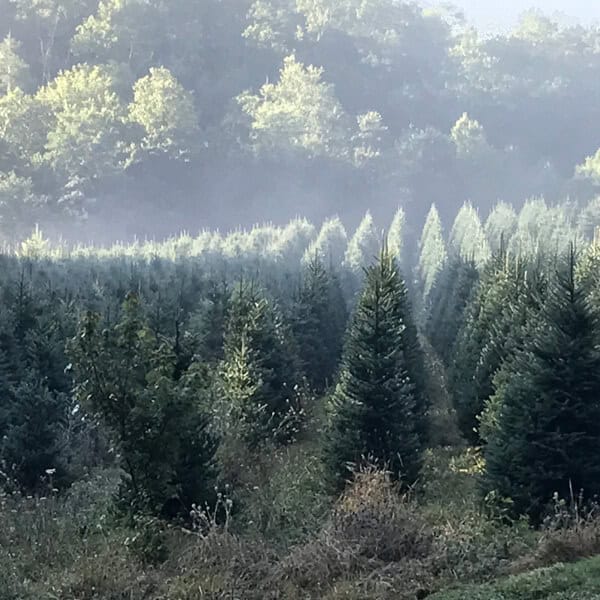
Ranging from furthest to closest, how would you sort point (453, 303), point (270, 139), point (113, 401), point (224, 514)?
1. point (270, 139)
2. point (453, 303)
3. point (224, 514)
4. point (113, 401)

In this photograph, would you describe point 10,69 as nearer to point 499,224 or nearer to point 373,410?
point 499,224

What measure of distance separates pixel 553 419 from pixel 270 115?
7197 cm

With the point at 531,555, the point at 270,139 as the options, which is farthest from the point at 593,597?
the point at 270,139

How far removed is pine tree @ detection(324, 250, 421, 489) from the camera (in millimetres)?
11602

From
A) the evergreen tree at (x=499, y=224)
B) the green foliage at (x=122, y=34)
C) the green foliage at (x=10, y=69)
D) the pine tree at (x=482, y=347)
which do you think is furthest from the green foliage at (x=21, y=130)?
the pine tree at (x=482, y=347)

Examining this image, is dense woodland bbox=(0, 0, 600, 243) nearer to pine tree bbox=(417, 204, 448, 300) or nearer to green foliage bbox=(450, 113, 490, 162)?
green foliage bbox=(450, 113, 490, 162)

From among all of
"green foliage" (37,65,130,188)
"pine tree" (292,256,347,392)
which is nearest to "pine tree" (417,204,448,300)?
"pine tree" (292,256,347,392)

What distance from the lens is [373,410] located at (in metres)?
11.8

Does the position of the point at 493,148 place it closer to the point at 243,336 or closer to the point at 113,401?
the point at 243,336

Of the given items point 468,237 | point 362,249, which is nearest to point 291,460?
point 468,237

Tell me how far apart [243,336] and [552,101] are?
9470cm

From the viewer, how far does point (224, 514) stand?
31.5 feet

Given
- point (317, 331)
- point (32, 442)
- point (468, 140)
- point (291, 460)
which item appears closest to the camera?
point (32, 442)

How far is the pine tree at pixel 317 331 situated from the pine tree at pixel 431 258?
25300 millimetres
